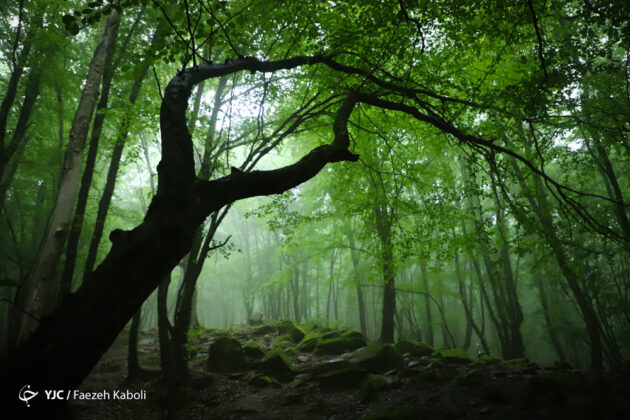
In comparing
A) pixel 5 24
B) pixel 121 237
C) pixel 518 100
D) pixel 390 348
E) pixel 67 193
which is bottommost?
pixel 390 348

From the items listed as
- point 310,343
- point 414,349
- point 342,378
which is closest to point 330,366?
point 342,378

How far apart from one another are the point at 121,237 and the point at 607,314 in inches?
777

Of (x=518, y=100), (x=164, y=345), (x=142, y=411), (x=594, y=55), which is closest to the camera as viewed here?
(x=518, y=100)

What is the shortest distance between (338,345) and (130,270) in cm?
876

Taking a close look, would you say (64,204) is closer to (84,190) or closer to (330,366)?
(84,190)

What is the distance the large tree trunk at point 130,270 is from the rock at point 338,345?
801 cm

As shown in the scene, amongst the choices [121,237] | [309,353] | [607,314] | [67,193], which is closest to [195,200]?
[121,237]

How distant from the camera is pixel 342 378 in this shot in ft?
21.6

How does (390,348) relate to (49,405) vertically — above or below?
below

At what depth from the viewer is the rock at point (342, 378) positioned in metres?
6.46

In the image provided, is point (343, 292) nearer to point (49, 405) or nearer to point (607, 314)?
point (607, 314)

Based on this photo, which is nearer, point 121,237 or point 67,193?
point 121,237

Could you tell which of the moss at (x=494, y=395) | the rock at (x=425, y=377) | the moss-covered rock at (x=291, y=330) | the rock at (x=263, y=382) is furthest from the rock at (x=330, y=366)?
the moss-covered rock at (x=291, y=330)

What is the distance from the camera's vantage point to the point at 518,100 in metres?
4.56
